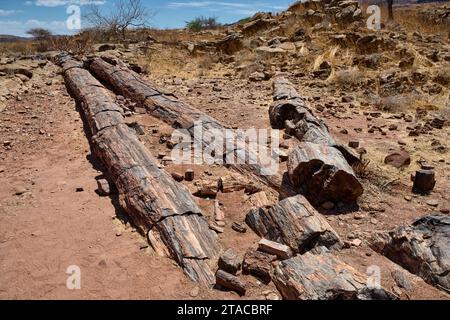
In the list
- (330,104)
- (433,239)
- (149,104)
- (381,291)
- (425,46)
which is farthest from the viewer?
(425,46)

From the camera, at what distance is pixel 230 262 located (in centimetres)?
298

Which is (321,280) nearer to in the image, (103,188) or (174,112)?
(103,188)

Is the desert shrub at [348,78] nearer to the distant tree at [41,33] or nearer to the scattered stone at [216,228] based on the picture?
the scattered stone at [216,228]

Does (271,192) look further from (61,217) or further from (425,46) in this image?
(425,46)

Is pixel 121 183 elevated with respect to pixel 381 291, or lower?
elevated

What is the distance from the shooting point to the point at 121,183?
409 centimetres

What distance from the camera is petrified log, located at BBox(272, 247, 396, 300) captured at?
98.3 inches

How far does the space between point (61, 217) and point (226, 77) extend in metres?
6.81

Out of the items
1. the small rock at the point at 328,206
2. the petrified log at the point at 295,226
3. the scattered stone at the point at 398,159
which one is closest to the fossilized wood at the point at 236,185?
the petrified log at the point at 295,226

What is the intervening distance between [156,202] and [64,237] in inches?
34.9

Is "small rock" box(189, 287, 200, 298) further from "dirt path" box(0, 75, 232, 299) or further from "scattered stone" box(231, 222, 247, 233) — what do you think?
"scattered stone" box(231, 222, 247, 233)

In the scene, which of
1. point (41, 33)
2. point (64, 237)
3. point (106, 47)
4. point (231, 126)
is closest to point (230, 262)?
point (64, 237)
